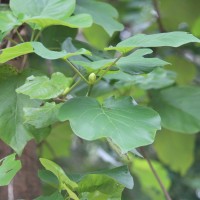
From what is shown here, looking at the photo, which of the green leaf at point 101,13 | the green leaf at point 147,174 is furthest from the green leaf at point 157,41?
the green leaf at point 147,174

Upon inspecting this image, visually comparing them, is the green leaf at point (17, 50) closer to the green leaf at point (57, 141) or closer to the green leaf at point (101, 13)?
the green leaf at point (101, 13)

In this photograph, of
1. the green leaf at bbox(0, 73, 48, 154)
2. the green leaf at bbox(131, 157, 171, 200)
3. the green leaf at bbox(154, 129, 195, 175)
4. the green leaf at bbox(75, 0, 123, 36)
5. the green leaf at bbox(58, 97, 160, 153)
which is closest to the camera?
the green leaf at bbox(58, 97, 160, 153)

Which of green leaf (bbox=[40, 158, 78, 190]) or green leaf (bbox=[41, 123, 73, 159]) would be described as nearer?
green leaf (bbox=[40, 158, 78, 190])

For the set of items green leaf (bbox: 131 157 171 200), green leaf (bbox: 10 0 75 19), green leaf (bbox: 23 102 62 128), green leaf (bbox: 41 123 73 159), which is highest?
green leaf (bbox: 10 0 75 19)

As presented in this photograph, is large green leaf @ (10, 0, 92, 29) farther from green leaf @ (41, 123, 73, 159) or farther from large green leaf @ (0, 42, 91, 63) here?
green leaf @ (41, 123, 73, 159)

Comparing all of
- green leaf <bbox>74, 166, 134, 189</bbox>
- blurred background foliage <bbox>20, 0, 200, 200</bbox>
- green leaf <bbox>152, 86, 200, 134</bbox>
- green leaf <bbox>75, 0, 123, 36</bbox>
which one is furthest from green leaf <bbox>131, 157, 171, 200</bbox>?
green leaf <bbox>74, 166, 134, 189</bbox>

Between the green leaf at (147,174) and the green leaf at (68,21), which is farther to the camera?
the green leaf at (147,174)

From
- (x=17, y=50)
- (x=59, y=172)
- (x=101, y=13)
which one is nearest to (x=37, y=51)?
(x=17, y=50)
